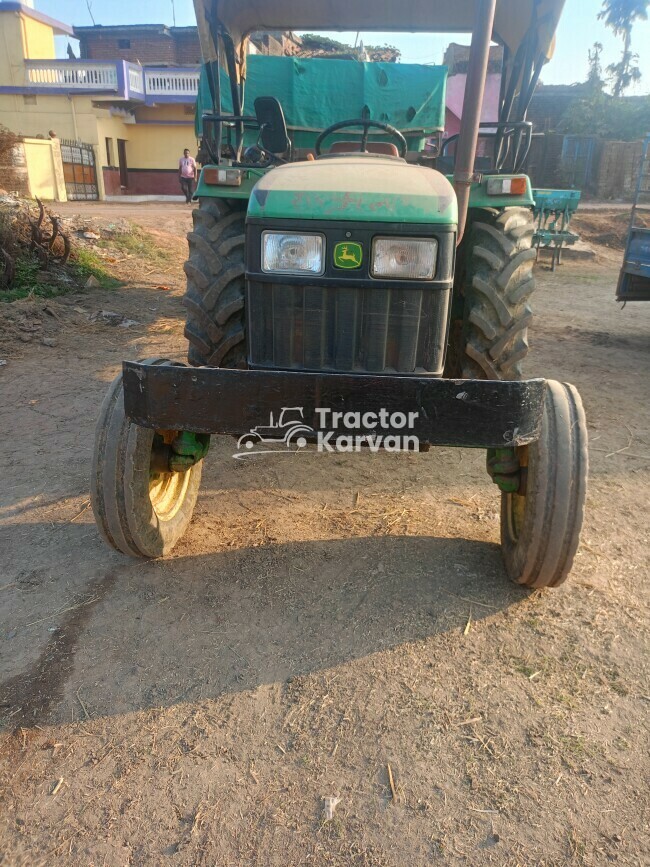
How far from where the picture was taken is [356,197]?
8.04 feet

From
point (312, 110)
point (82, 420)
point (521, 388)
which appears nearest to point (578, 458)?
point (521, 388)

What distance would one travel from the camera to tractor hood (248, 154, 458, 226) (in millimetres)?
2422

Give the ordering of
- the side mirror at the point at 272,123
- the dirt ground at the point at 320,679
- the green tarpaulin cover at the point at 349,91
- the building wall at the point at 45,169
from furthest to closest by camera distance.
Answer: the building wall at the point at 45,169
the green tarpaulin cover at the point at 349,91
the side mirror at the point at 272,123
the dirt ground at the point at 320,679

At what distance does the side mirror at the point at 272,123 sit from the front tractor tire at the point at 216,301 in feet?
2.09

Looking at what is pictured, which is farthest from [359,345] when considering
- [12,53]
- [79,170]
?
[12,53]

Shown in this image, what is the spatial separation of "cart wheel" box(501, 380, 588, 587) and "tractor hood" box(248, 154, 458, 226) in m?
0.91

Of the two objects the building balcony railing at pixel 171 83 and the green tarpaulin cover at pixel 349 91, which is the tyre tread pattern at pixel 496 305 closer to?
the green tarpaulin cover at pixel 349 91

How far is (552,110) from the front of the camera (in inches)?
1136

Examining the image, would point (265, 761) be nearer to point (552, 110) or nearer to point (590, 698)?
point (590, 698)

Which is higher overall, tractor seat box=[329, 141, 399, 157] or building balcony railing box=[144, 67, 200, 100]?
building balcony railing box=[144, 67, 200, 100]

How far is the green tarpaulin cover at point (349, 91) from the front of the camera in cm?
614

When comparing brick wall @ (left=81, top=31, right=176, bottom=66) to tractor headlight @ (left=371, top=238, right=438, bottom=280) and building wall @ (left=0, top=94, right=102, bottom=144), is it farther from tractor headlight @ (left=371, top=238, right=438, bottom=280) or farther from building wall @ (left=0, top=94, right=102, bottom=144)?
tractor headlight @ (left=371, top=238, right=438, bottom=280)

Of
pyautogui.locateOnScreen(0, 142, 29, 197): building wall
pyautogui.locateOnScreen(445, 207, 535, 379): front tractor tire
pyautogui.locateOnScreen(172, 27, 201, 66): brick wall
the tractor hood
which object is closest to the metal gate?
pyautogui.locateOnScreen(0, 142, 29, 197): building wall

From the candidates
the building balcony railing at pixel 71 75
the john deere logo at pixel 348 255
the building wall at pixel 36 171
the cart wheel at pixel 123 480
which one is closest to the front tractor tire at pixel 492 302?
the john deere logo at pixel 348 255
